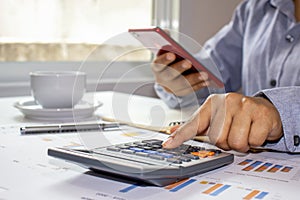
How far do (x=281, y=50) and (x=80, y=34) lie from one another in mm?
758

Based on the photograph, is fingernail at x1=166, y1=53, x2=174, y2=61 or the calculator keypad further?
fingernail at x1=166, y1=53, x2=174, y2=61

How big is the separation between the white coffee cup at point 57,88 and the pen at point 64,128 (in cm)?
14

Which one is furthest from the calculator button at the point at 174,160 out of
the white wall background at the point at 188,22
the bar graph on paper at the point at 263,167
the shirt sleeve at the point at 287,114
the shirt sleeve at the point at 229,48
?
the white wall background at the point at 188,22

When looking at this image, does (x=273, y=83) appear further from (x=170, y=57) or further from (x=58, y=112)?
(x=58, y=112)

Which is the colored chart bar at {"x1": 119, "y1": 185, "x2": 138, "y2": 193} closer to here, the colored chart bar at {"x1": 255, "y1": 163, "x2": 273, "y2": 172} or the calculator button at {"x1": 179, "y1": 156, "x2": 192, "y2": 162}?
the calculator button at {"x1": 179, "y1": 156, "x2": 192, "y2": 162}

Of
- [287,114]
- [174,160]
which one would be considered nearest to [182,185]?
[174,160]

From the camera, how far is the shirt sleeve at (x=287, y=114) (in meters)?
0.70

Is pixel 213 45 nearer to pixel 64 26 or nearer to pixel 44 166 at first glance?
pixel 64 26

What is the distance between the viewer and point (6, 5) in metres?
1.52

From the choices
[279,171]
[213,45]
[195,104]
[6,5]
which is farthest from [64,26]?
[279,171]

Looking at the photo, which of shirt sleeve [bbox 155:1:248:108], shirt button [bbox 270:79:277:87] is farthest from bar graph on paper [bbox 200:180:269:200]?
shirt sleeve [bbox 155:1:248:108]

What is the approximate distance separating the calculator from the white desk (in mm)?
13

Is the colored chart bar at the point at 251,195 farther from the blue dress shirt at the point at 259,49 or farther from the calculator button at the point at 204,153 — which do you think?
the blue dress shirt at the point at 259,49

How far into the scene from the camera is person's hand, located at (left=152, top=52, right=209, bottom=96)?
31.3 inches
